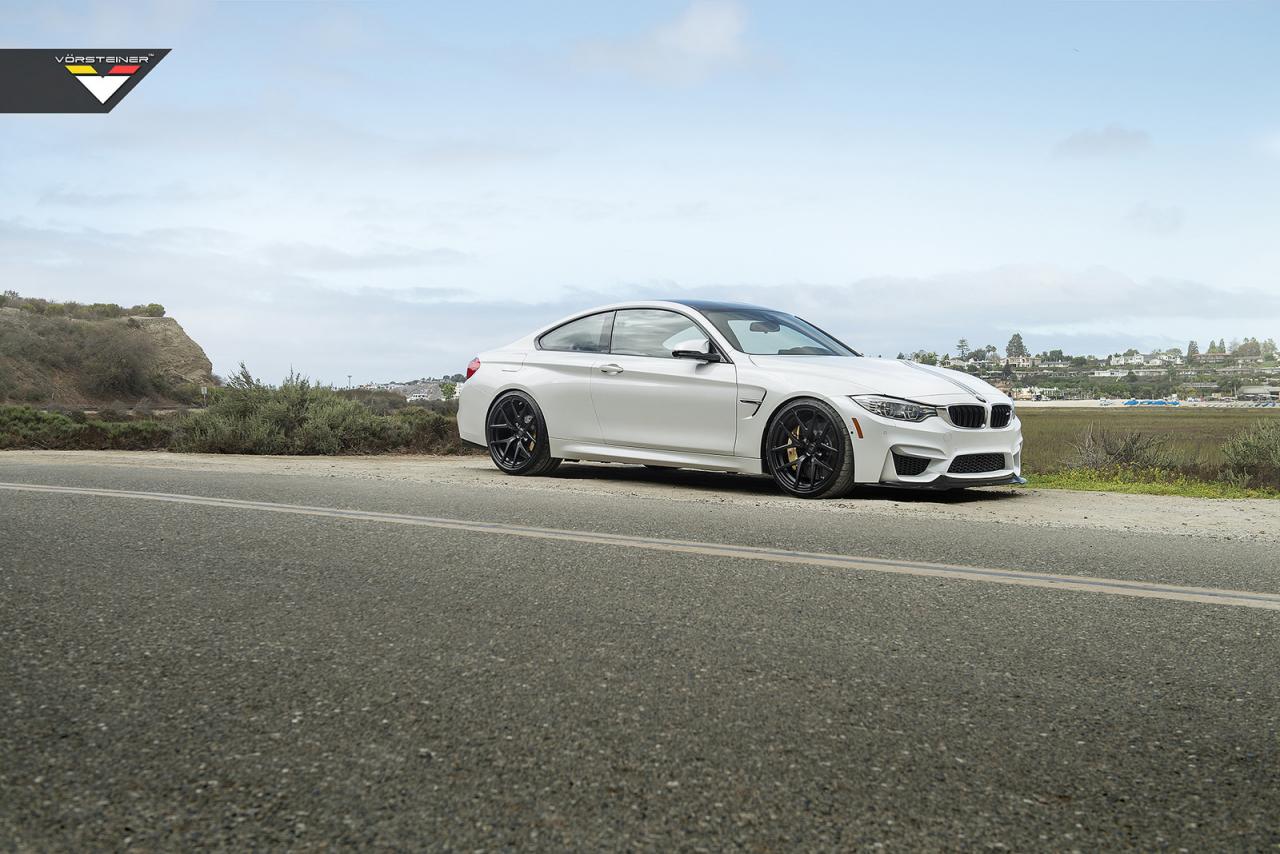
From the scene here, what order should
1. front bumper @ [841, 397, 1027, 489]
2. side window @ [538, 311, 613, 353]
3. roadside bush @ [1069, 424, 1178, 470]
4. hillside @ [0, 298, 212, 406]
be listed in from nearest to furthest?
1. front bumper @ [841, 397, 1027, 489]
2. side window @ [538, 311, 613, 353]
3. roadside bush @ [1069, 424, 1178, 470]
4. hillside @ [0, 298, 212, 406]

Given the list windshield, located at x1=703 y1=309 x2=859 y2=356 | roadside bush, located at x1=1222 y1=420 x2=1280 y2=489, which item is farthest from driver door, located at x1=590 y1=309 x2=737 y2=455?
roadside bush, located at x1=1222 y1=420 x2=1280 y2=489

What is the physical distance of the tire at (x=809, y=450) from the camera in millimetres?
8945

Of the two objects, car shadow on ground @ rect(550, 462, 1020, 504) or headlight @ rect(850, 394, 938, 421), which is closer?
headlight @ rect(850, 394, 938, 421)

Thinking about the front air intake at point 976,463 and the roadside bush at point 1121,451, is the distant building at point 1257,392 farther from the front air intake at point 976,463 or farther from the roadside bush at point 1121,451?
the front air intake at point 976,463

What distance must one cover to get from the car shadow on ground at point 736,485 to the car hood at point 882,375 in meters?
0.91

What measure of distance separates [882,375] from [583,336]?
306cm

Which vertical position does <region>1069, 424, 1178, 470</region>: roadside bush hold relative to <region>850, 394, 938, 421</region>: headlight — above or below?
below

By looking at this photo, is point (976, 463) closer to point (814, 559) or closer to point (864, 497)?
point (864, 497)

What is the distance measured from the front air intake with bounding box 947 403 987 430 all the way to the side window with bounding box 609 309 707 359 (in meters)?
2.34

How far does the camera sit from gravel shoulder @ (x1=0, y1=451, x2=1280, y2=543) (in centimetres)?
798

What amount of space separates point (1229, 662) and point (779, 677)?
168cm


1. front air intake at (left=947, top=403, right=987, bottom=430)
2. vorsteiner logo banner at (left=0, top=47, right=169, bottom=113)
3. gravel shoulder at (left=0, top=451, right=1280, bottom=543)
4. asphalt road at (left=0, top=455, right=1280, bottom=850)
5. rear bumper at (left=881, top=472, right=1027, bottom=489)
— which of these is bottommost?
asphalt road at (left=0, top=455, right=1280, bottom=850)

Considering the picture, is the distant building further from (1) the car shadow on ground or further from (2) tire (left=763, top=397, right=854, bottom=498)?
(2) tire (left=763, top=397, right=854, bottom=498)

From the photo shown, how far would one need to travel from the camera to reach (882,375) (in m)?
9.15
